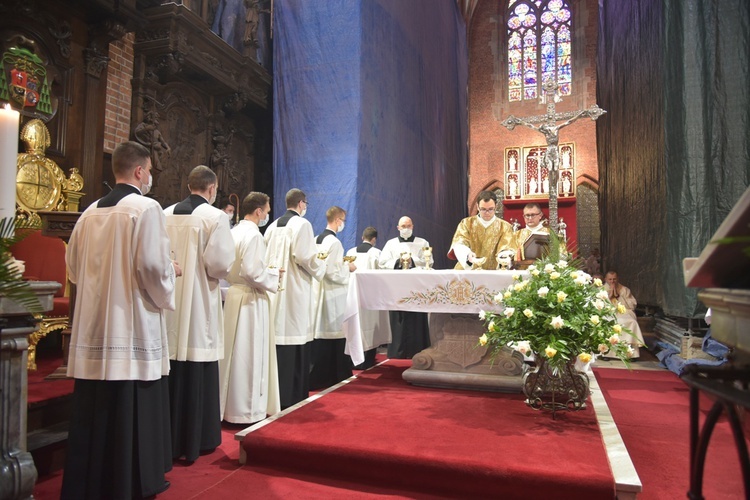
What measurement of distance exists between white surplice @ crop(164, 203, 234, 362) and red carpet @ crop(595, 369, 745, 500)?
98.9 inches

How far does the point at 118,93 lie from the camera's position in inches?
232

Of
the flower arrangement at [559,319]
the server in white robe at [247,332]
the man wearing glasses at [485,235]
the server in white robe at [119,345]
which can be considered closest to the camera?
the server in white robe at [119,345]

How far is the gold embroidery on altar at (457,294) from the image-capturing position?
4414 millimetres

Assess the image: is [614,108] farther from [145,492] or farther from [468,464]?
[145,492]

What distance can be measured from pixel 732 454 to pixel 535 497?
1.53m

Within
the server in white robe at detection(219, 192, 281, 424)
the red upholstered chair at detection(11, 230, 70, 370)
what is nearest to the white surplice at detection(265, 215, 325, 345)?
the server in white robe at detection(219, 192, 281, 424)

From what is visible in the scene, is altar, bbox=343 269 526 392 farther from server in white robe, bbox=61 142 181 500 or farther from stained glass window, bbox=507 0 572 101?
stained glass window, bbox=507 0 572 101

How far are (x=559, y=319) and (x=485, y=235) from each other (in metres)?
2.18

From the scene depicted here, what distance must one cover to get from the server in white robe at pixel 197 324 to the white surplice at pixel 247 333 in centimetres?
44

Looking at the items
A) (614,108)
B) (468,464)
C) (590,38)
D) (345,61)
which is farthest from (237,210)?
(590,38)

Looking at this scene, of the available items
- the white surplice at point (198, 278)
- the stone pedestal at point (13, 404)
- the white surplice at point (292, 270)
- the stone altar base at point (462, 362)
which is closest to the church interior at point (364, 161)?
the stone pedestal at point (13, 404)

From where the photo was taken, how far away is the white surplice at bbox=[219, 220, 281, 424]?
12.6 feet

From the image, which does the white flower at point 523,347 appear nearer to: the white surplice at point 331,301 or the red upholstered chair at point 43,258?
the white surplice at point 331,301

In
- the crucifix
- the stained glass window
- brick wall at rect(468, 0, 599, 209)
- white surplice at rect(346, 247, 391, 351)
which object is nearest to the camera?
white surplice at rect(346, 247, 391, 351)
